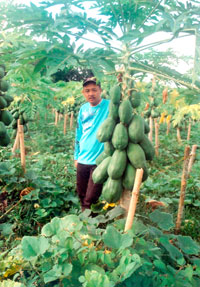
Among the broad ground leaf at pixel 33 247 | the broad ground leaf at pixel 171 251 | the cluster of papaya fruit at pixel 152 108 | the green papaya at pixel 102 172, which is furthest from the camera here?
the cluster of papaya fruit at pixel 152 108

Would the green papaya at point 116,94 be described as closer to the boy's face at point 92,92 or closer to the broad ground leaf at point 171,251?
the boy's face at point 92,92

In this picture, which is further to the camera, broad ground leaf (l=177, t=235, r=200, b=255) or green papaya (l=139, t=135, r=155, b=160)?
green papaya (l=139, t=135, r=155, b=160)

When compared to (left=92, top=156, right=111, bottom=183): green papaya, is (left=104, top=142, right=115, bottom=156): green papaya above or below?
above

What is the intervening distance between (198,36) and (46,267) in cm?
136

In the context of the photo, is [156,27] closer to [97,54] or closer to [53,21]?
[97,54]

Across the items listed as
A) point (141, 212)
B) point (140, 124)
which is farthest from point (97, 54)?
point (141, 212)

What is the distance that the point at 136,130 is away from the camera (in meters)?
2.00

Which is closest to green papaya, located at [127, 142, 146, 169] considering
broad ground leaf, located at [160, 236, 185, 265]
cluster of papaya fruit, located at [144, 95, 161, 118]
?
broad ground leaf, located at [160, 236, 185, 265]

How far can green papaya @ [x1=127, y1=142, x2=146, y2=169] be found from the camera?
201 centimetres

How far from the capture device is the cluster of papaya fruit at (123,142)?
2.01 m

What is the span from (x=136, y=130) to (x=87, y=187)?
1141 mm

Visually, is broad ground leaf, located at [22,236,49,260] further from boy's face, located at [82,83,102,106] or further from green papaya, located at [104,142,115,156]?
boy's face, located at [82,83,102,106]

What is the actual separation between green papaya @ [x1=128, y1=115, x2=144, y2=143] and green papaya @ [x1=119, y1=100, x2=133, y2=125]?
0.04 m

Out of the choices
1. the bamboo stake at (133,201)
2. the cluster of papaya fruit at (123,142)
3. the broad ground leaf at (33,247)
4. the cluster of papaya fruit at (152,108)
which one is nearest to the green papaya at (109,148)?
the cluster of papaya fruit at (123,142)
